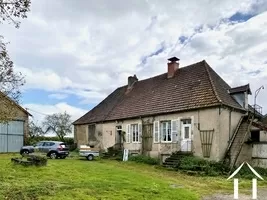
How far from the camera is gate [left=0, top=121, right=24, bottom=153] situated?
31.4 meters

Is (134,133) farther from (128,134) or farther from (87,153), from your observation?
(87,153)

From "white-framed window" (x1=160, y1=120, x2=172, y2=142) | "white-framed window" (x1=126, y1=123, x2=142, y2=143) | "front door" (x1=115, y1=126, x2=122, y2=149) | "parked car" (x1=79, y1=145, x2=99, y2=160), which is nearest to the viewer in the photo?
"white-framed window" (x1=160, y1=120, x2=172, y2=142)

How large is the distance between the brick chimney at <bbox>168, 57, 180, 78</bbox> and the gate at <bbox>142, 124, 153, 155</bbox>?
542cm

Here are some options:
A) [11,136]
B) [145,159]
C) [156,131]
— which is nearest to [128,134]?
[156,131]

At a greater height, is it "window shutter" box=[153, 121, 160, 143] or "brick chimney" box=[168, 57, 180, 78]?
"brick chimney" box=[168, 57, 180, 78]

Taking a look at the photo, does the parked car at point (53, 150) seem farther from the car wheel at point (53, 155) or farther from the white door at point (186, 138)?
the white door at point (186, 138)

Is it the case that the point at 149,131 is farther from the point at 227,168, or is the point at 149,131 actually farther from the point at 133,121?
the point at 227,168

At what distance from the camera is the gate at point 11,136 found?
31406 millimetres

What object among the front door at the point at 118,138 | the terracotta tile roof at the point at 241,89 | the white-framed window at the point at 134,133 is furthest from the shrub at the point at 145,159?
the terracotta tile roof at the point at 241,89

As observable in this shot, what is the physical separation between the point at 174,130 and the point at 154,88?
6671 mm

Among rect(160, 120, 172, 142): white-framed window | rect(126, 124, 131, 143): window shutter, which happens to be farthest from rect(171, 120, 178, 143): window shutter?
rect(126, 124, 131, 143): window shutter

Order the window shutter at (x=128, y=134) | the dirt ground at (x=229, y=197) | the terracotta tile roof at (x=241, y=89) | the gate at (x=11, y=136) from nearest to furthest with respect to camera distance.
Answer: the dirt ground at (x=229, y=197), the terracotta tile roof at (x=241, y=89), the window shutter at (x=128, y=134), the gate at (x=11, y=136)

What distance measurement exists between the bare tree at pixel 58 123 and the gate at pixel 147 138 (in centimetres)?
2543

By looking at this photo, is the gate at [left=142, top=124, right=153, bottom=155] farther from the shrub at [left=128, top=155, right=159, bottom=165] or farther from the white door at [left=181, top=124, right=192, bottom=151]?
the white door at [left=181, top=124, right=192, bottom=151]
